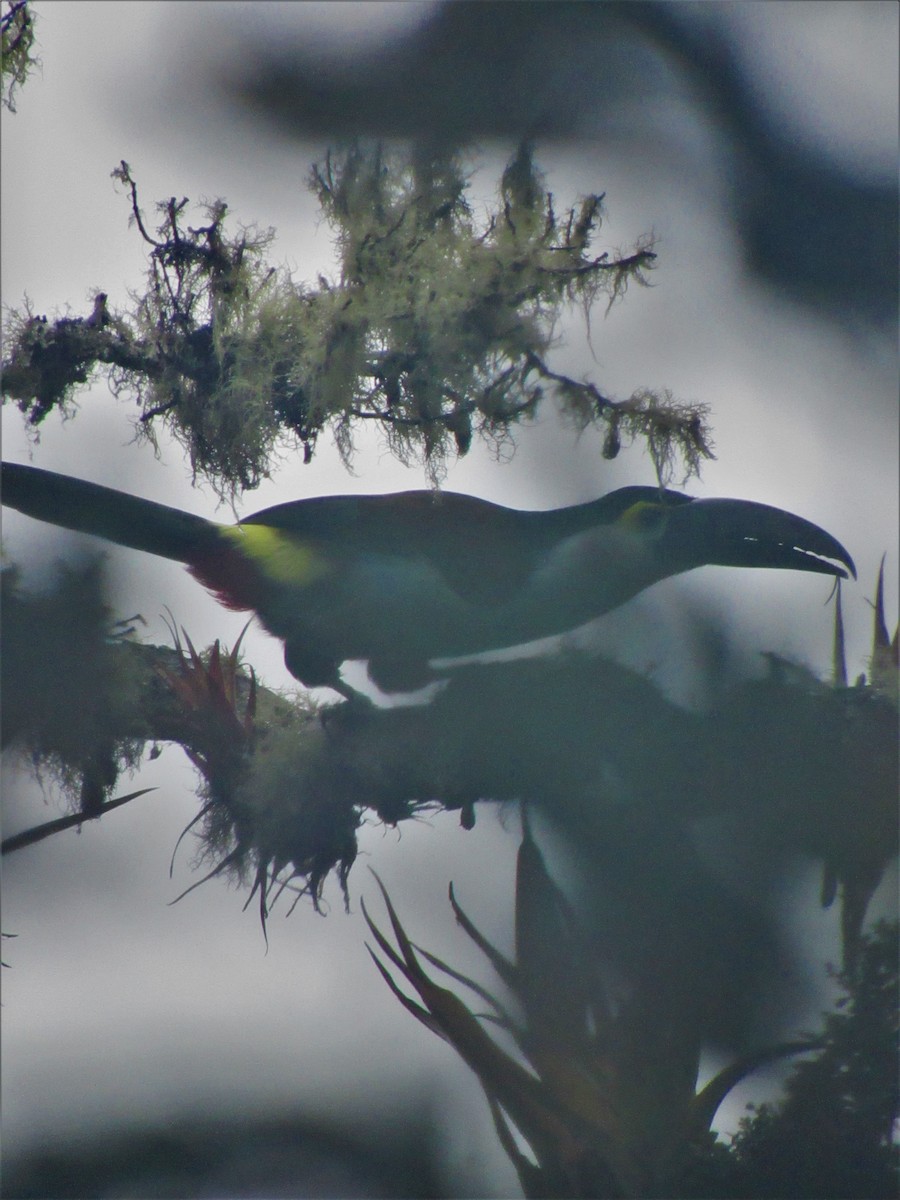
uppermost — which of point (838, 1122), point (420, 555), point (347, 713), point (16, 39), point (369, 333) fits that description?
point (16, 39)

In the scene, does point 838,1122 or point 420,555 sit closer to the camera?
point 838,1122

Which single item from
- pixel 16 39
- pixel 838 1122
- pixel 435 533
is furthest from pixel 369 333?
pixel 838 1122

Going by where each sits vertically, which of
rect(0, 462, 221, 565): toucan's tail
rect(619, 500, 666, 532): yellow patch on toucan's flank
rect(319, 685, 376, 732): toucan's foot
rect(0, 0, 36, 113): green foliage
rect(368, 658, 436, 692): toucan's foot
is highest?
rect(0, 0, 36, 113): green foliage

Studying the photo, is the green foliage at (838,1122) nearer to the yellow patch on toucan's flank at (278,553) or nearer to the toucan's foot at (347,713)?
the toucan's foot at (347,713)

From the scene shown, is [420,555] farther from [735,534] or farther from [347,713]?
[735,534]

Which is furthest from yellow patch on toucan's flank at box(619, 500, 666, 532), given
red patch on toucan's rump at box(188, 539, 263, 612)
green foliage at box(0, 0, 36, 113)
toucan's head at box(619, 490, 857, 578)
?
green foliage at box(0, 0, 36, 113)

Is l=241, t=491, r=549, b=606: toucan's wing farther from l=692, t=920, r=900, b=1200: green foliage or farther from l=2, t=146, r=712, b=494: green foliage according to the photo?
l=692, t=920, r=900, b=1200: green foliage

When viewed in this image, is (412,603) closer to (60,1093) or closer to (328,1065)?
(328,1065)
